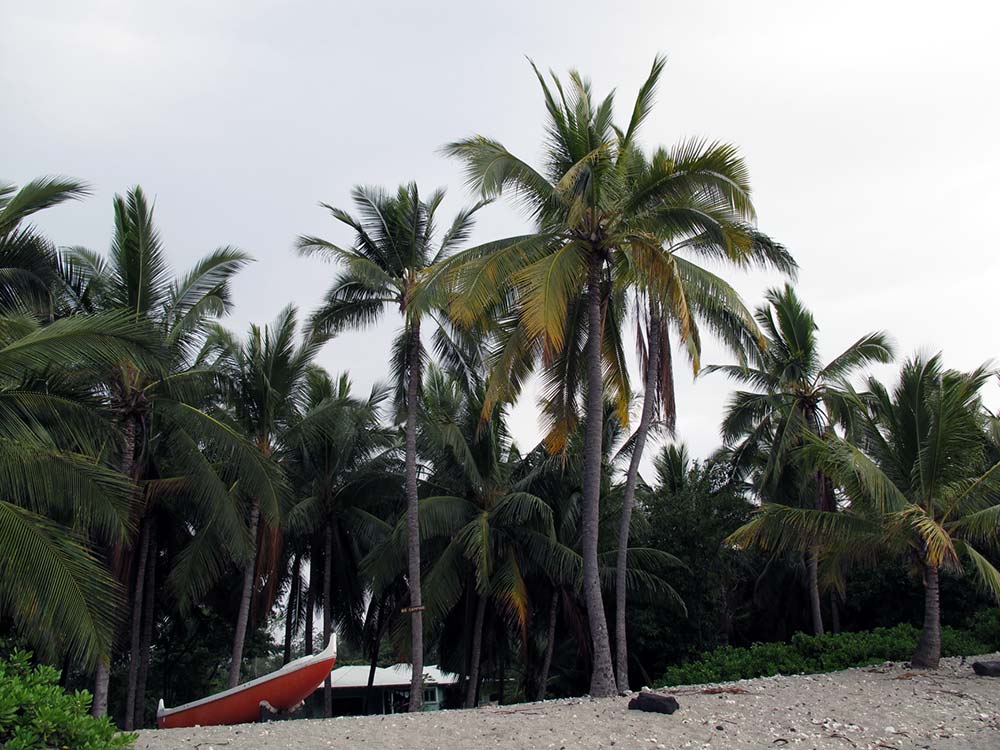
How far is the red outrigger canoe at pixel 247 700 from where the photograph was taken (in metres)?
14.6

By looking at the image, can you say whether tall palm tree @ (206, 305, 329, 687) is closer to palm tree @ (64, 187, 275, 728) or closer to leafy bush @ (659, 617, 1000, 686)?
palm tree @ (64, 187, 275, 728)

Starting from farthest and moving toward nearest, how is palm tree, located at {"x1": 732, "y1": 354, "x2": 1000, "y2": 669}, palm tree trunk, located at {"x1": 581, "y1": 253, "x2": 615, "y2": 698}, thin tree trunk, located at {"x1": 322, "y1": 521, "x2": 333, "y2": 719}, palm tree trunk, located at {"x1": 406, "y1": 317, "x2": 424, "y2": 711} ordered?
1. thin tree trunk, located at {"x1": 322, "y1": 521, "x2": 333, "y2": 719}
2. palm tree trunk, located at {"x1": 406, "y1": 317, "x2": 424, "y2": 711}
3. palm tree, located at {"x1": 732, "y1": 354, "x2": 1000, "y2": 669}
4. palm tree trunk, located at {"x1": 581, "y1": 253, "x2": 615, "y2": 698}

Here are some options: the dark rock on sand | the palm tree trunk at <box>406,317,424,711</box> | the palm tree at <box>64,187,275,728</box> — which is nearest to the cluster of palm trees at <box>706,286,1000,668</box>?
the dark rock on sand

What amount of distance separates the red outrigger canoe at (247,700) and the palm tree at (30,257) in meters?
7.17

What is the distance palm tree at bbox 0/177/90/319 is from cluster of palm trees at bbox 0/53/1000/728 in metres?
0.05


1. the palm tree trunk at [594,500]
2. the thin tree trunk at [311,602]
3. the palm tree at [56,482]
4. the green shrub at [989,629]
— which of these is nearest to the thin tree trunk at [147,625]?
the thin tree trunk at [311,602]

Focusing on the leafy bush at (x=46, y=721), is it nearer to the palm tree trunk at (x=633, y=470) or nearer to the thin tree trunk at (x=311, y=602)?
the palm tree trunk at (x=633, y=470)

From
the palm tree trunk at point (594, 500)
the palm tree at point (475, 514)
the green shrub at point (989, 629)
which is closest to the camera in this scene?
the palm tree trunk at point (594, 500)

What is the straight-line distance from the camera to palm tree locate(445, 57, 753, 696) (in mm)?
13898

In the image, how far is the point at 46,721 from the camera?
18.4 ft

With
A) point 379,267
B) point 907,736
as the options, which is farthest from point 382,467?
point 907,736

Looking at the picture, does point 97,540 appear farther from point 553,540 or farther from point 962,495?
point 962,495

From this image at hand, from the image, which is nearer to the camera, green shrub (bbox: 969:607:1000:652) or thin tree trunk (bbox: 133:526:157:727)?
green shrub (bbox: 969:607:1000:652)

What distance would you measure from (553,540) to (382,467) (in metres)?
5.80
